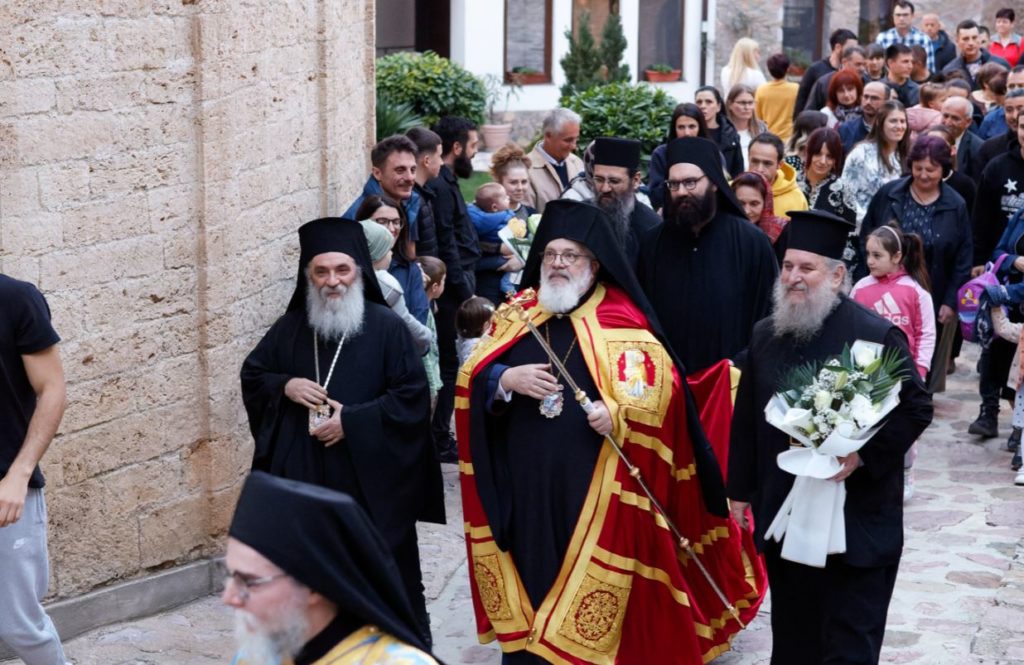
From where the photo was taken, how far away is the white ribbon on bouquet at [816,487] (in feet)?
20.0

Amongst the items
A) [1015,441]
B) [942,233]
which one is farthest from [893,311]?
[1015,441]

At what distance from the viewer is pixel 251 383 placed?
7.30 meters

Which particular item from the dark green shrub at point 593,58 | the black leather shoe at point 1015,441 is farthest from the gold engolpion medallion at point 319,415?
the dark green shrub at point 593,58

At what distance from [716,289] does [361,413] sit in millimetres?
1932

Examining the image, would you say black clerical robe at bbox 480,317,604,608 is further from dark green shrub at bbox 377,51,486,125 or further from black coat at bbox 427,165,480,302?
dark green shrub at bbox 377,51,486,125

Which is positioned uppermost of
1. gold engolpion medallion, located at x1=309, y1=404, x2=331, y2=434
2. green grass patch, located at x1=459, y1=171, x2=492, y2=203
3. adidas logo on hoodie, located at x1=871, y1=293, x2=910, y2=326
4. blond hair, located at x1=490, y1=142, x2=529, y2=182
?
blond hair, located at x1=490, y1=142, x2=529, y2=182

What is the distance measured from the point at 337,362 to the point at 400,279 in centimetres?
127

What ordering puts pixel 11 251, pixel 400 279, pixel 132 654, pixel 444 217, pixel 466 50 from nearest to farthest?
pixel 11 251
pixel 132 654
pixel 400 279
pixel 444 217
pixel 466 50

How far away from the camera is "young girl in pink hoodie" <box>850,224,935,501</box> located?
9781 millimetres

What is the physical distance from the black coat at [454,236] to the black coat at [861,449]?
3492mm

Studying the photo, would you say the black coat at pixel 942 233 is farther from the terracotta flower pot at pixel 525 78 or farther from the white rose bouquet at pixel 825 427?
the terracotta flower pot at pixel 525 78

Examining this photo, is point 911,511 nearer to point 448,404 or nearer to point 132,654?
point 448,404

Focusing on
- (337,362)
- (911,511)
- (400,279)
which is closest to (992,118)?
(911,511)

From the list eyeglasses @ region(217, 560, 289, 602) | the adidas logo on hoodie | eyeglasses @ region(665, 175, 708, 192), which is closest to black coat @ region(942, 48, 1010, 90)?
the adidas logo on hoodie
